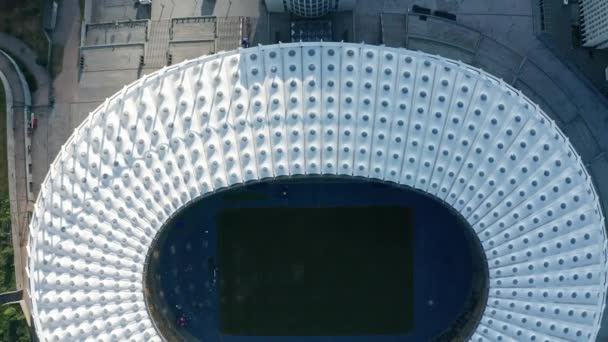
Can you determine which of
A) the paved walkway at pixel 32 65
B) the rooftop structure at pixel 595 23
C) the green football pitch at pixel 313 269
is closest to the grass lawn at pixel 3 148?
Result: the paved walkway at pixel 32 65

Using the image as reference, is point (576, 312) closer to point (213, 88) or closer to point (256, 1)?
point (213, 88)

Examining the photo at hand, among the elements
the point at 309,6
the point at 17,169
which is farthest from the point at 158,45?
the point at 17,169

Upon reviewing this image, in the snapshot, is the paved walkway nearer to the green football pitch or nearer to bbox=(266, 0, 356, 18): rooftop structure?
the green football pitch

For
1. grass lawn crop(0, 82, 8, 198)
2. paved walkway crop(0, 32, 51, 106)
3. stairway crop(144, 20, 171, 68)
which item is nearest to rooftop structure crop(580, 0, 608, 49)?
stairway crop(144, 20, 171, 68)

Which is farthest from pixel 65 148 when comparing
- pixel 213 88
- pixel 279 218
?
pixel 279 218

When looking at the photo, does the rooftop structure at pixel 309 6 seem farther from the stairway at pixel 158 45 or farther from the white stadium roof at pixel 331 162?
the stairway at pixel 158 45

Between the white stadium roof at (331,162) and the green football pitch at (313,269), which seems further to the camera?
the green football pitch at (313,269)
